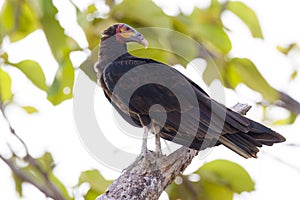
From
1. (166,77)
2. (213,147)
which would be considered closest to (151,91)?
(166,77)

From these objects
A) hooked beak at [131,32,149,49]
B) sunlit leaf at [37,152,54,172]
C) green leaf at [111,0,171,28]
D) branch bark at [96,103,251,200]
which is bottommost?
sunlit leaf at [37,152,54,172]

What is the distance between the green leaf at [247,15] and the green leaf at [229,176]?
87cm

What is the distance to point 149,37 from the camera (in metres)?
6.60

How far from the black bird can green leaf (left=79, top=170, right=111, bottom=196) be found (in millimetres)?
408

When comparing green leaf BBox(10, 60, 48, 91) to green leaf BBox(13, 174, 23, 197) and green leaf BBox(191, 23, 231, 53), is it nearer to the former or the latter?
green leaf BBox(13, 174, 23, 197)

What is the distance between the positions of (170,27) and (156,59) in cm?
33

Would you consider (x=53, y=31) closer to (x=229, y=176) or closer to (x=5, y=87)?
(x=5, y=87)

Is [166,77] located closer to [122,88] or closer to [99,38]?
[122,88]

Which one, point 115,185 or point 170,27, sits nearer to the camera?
point 115,185

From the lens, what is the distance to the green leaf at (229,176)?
6.47 meters

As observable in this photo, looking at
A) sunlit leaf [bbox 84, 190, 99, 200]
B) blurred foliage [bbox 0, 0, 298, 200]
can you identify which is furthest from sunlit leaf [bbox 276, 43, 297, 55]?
sunlit leaf [bbox 84, 190, 99, 200]

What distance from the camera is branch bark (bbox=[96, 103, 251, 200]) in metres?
5.88

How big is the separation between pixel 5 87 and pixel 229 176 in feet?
5.34

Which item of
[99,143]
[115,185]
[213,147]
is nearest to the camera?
[115,185]
